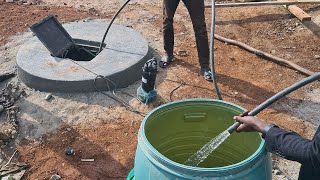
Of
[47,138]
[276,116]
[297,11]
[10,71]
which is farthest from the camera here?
[297,11]

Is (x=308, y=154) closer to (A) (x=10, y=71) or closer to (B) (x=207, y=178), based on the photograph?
(B) (x=207, y=178)

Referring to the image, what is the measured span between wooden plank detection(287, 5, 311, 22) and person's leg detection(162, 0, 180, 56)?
2.26 m

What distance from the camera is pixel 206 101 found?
8.44 ft

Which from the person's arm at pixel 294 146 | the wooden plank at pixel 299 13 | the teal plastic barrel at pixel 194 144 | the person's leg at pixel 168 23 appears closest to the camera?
the person's arm at pixel 294 146

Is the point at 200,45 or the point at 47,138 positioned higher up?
the point at 200,45

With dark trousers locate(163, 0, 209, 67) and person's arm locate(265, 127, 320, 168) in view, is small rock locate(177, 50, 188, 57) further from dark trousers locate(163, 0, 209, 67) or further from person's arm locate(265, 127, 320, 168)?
person's arm locate(265, 127, 320, 168)

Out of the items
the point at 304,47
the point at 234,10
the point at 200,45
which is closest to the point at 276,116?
the point at 200,45

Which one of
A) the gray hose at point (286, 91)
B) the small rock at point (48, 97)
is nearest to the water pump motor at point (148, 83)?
the small rock at point (48, 97)

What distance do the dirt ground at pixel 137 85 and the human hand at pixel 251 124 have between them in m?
1.69

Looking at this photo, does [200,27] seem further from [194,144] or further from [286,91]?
[286,91]

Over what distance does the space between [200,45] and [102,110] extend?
1.46 meters

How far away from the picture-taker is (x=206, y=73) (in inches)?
200

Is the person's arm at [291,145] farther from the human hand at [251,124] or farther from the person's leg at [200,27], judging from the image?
the person's leg at [200,27]

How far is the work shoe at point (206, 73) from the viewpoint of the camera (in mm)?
5047
